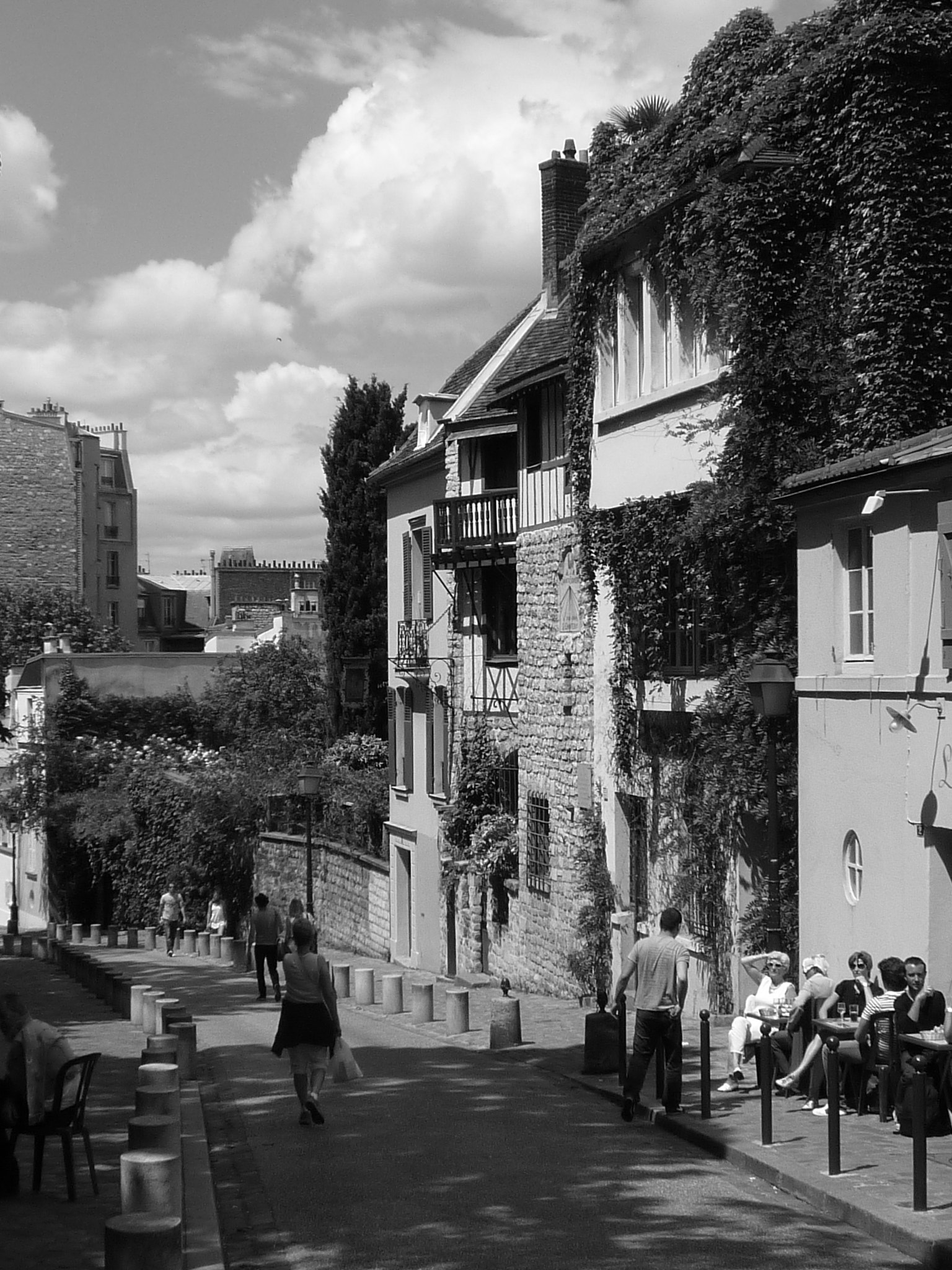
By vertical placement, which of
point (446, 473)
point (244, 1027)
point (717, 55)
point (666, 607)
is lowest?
point (244, 1027)

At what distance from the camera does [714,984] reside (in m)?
17.8

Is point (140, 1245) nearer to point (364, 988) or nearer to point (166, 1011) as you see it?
point (166, 1011)

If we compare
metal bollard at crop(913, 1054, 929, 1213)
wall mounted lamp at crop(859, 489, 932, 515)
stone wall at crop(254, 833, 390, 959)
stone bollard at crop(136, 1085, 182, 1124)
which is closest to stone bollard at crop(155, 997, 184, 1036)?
stone bollard at crop(136, 1085, 182, 1124)

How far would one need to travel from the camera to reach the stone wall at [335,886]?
3412 cm

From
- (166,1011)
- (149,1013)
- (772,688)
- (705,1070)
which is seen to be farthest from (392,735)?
(705,1070)

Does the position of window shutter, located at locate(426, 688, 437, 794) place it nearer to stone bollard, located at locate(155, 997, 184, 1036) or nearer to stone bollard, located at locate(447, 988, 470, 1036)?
stone bollard, located at locate(447, 988, 470, 1036)

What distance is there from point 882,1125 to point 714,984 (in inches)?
276

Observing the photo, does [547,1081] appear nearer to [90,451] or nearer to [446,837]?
[446,837]

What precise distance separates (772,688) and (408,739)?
1980cm

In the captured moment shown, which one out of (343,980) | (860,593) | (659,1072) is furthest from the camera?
(343,980)

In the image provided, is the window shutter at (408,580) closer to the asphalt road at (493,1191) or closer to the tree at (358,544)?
the tree at (358,544)

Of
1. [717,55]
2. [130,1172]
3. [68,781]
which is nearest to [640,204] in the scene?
[717,55]

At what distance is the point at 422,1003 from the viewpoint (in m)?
19.9

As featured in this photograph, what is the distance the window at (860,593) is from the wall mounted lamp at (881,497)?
934 millimetres
